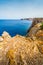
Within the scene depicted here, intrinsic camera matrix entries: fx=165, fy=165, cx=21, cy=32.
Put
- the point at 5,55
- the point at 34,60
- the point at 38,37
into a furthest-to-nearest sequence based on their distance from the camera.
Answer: the point at 38,37 → the point at 5,55 → the point at 34,60

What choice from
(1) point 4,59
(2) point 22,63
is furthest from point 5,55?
(2) point 22,63

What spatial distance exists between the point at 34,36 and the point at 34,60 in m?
2.74

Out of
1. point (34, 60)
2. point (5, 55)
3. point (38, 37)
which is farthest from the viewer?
point (38, 37)

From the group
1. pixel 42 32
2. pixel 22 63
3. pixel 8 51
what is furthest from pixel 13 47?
pixel 42 32

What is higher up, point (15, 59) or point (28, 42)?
point (28, 42)

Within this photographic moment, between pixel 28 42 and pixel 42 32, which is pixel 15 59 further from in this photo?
pixel 42 32

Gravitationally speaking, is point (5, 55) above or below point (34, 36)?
below

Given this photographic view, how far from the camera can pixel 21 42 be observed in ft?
44.4

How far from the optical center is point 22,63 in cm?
1218

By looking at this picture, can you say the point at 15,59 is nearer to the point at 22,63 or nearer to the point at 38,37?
the point at 22,63

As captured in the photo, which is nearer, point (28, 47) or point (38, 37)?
point (28, 47)

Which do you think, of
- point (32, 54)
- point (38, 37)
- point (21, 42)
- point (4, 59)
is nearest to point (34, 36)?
point (38, 37)

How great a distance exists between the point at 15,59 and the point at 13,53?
52cm

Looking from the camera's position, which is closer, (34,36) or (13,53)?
(13,53)
